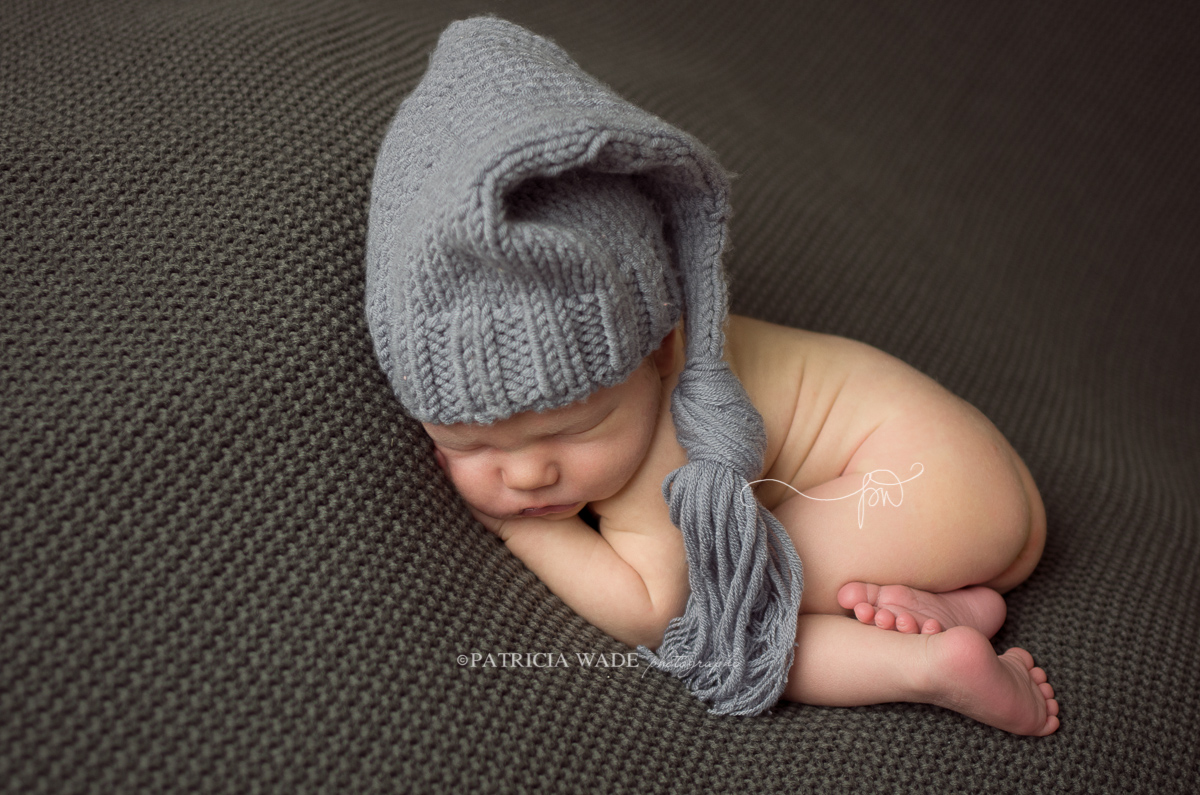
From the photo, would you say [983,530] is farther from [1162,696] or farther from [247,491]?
[247,491]

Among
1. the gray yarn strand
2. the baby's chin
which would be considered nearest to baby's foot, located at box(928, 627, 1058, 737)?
the gray yarn strand

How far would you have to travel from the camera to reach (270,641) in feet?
2.45

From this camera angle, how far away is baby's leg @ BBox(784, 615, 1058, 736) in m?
0.89

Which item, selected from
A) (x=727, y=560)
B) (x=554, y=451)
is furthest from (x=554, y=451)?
(x=727, y=560)

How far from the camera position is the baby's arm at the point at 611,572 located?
3.29 feet

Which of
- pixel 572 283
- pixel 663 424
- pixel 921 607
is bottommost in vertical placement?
pixel 921 607

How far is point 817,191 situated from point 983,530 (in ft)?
2.63

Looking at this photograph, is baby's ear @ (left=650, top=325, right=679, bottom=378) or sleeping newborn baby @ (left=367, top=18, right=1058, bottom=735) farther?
baby's ear @ (left=650, top=325, right=679, bottom=378)

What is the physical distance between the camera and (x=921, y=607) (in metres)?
1.01

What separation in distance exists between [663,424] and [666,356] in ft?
0.26

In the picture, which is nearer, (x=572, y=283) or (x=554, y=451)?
(x=572, y=283)

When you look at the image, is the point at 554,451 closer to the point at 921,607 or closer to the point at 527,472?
the point at 527,472

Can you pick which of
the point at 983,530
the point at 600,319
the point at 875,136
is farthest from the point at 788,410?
the point at 875,136

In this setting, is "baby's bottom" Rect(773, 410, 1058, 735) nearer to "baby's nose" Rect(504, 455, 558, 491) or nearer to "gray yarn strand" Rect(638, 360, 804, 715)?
"gray yarn strand" Rect(638, 360, 804, 715)
